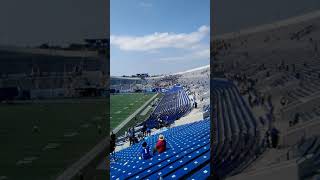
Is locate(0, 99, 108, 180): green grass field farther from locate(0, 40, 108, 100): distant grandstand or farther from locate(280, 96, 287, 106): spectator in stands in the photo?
locate(280, 96, 287, 106): spectator in stands

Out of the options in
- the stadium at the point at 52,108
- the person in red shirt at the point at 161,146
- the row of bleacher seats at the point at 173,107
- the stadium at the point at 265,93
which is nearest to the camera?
the stadium at the point at 265,93

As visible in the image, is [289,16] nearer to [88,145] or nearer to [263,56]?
[263,56]

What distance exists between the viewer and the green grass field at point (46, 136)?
3.84 metres

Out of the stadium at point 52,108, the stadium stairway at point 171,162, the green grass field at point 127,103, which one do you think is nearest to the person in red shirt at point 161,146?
the stadium stairway at point 171,162

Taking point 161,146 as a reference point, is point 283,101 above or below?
above

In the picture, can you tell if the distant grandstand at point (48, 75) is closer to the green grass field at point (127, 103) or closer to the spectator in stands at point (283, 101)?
the green grass field at point (127, 103)

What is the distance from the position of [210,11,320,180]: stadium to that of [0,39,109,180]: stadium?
1.50 m

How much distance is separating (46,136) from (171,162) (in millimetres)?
2866

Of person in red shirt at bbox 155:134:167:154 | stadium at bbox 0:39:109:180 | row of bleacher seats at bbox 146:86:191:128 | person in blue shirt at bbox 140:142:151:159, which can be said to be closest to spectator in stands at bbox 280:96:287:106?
person in red shirt at bbox 155:134:167:154

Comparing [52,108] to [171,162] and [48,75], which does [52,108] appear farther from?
[171,162]

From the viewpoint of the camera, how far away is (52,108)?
930 centimetres

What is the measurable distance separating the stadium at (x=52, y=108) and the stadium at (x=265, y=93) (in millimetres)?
1503

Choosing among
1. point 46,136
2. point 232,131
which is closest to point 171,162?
point 232,131

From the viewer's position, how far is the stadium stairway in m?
3.31
